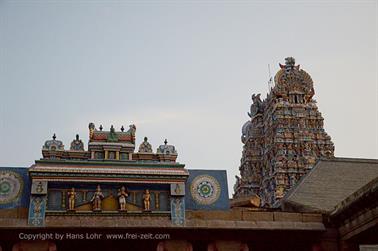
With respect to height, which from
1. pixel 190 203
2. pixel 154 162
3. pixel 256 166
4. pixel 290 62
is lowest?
pixel 190 203

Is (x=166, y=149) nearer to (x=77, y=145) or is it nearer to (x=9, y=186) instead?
(x=77, y=145)

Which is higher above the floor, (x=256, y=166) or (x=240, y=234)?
(x=256, y=166)

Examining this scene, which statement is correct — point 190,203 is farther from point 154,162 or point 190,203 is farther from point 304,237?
point 304,237

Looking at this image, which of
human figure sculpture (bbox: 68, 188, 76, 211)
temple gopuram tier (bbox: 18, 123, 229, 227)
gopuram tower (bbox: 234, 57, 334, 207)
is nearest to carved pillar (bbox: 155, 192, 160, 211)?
temple gopuram tier (bbox: 18, 123, 229, 227)

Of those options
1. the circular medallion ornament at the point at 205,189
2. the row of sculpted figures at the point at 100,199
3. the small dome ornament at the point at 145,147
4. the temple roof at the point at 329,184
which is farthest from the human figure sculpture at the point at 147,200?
the temple roof at the point at 329,184

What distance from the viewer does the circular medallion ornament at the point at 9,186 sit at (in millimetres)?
22094

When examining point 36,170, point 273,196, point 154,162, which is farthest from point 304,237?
point 273,196

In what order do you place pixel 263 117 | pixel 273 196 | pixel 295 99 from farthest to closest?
pixel 263 117, pixel 295 99, pixel 273 196

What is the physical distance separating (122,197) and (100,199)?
0.89m

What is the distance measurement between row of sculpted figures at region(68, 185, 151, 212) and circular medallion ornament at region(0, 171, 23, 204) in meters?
2.12

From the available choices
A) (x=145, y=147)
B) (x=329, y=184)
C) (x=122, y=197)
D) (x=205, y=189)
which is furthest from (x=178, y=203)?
(x=329, y=184)

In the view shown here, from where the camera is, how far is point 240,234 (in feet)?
75.7

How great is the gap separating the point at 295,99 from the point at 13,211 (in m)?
51.6

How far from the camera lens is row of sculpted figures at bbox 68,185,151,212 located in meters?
22.1
